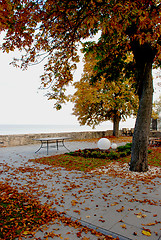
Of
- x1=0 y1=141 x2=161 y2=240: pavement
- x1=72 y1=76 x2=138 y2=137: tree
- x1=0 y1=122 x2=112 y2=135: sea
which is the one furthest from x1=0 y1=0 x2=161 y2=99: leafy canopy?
x1=0 y1=122 x2=112 y2=135: sea

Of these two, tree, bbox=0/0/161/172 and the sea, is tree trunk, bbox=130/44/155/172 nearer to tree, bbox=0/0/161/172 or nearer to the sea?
tree, bbox=0/0/161/172

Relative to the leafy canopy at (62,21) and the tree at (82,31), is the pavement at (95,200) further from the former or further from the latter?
the leafy canopy at (62,21)

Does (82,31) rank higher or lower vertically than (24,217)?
higher

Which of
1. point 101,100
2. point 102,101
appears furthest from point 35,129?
point 101,100

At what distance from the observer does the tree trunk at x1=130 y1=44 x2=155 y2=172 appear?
5.89 metres

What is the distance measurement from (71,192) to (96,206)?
93 centimetres

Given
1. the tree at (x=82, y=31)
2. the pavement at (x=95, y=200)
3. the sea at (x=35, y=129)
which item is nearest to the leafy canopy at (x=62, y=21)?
the tree at (x=82, y=31)

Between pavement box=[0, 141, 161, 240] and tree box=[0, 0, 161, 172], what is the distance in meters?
1.63

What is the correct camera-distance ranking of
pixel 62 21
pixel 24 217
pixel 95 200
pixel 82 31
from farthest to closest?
pixel 82 31
pixel 62 21
pixel 95 200
pixel 24 217

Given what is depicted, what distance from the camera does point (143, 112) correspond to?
592cm

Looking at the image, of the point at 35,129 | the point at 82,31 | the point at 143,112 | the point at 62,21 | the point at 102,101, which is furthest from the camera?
the point at 35,129

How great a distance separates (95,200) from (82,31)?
4529mm

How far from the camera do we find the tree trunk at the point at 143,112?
19.3 feet

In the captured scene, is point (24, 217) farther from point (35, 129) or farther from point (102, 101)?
point (35, 129)
